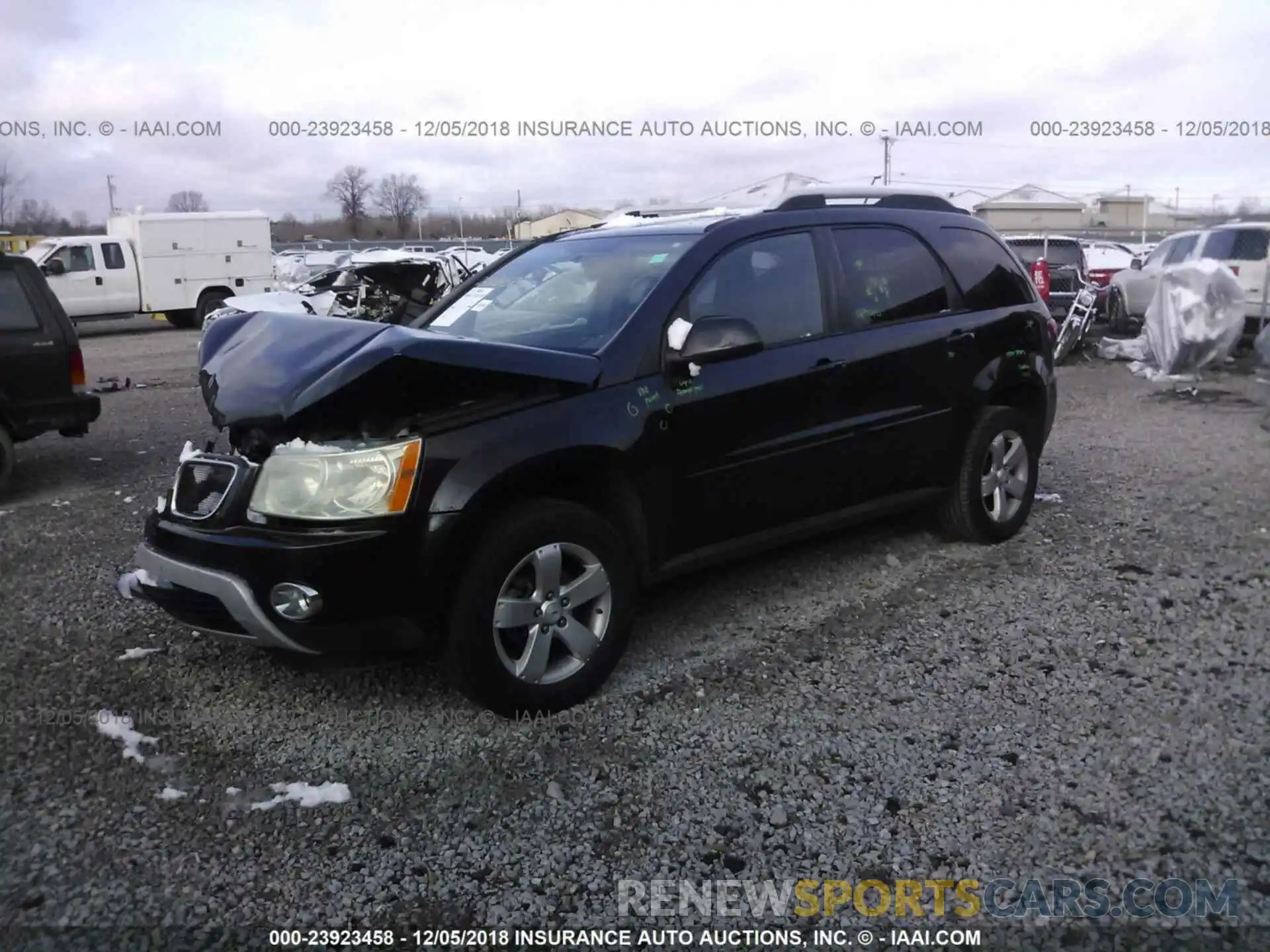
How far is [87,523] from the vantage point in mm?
6273

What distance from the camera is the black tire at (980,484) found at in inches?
205

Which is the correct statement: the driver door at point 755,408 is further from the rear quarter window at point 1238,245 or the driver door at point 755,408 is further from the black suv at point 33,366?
the rear quarter window at point 1238,245

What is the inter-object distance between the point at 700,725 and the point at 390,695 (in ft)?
3.84

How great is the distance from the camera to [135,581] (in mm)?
3719

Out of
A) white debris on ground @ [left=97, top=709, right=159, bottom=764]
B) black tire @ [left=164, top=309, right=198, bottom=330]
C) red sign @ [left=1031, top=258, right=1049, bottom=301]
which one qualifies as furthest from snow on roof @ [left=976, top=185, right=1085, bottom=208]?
white debris on ground @ [left=97, top=709, right=159, bottom=764]

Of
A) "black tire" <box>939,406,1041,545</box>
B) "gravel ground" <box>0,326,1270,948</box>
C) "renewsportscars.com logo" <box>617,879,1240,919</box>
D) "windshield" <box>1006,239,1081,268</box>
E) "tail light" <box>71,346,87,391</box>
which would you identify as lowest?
"renewsportscars.com logo" <box>617,879,1240,919</box>

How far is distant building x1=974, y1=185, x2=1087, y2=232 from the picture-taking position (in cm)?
3138

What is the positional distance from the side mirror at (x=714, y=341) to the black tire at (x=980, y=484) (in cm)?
186

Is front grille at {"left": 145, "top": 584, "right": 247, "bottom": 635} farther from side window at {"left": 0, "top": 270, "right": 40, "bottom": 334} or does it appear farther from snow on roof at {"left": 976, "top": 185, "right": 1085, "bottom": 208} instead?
snow on roof at {"left": 976, "top": 185, "right": 1085, "bottom": 208}

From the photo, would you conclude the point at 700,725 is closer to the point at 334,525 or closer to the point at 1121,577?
the point at 334,525

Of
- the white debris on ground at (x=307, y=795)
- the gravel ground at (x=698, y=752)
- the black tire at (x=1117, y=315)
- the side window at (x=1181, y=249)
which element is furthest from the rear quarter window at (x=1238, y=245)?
the white debris on ground at (x=307, y=795)

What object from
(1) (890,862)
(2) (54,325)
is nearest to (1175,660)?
(1) (890,862)

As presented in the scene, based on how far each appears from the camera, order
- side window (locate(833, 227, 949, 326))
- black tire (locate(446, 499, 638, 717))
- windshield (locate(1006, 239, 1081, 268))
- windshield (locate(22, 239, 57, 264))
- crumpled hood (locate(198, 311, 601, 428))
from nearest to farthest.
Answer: crumpled hood (locate(198, 311, 601, 428)) < black tire (locate(446, 499, 638, 717)) < side window (locate(833, 227, 949, 326)) < windshield (locate(1006, 239, 1081, 268)) < windshield (locate(22, 239, 57, 264))

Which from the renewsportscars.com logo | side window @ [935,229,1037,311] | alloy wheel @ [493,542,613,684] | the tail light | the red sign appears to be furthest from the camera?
the red sign
